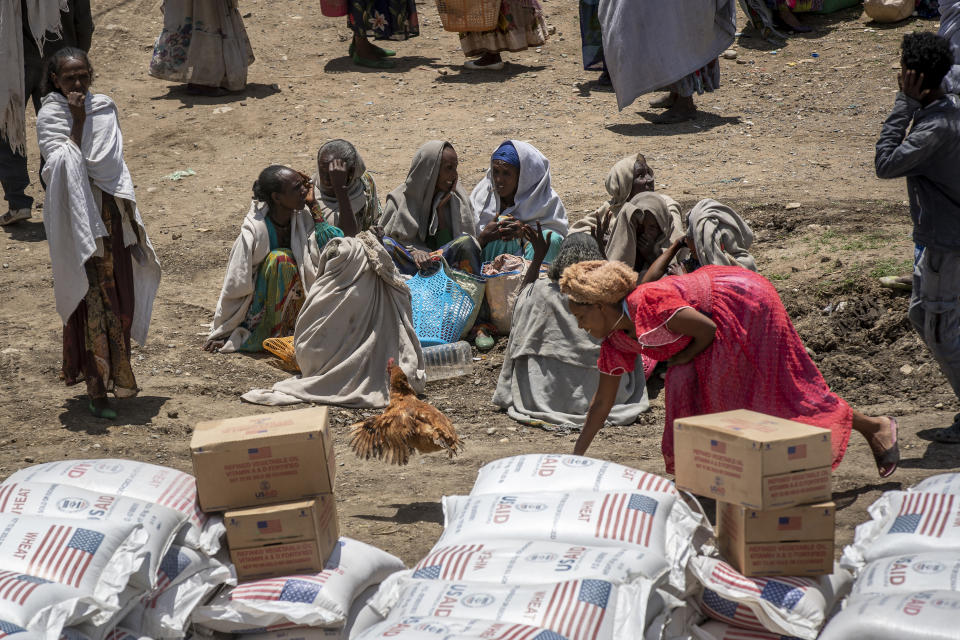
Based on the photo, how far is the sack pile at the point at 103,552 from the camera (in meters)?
2.86

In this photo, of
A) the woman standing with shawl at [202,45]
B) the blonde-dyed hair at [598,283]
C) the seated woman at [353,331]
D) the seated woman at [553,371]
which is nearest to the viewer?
the blonde-dyed hair at [598,283]

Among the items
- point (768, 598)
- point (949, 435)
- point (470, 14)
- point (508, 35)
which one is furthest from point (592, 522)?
point (508, 35)

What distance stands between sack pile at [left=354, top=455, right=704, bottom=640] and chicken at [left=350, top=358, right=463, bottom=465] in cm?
57

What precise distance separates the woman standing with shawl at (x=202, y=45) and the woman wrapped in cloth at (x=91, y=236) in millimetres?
6441

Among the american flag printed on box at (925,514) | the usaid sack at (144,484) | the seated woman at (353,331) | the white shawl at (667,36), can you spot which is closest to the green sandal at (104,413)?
the seated woman at (353,331)

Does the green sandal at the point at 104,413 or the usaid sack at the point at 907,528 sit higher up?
the usaid sack at the point at 907,528

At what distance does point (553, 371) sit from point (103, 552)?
133 inches

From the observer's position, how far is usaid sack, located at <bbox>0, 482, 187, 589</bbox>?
3.17 metres

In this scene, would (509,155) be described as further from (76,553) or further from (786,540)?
(76,553)

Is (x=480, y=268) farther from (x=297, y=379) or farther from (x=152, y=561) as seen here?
(x=152, y=561)

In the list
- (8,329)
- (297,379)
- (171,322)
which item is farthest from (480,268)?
(8,329)

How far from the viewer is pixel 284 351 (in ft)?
22.0

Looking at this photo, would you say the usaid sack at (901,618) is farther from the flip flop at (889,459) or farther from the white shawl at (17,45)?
the white shawl at (17,45)

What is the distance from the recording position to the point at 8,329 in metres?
7.21
